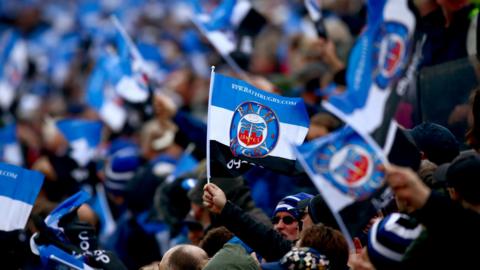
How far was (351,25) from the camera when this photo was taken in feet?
45.2

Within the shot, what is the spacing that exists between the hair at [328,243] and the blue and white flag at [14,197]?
2188 mm

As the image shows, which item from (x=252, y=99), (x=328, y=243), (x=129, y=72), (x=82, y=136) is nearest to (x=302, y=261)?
(x=328, y=243)

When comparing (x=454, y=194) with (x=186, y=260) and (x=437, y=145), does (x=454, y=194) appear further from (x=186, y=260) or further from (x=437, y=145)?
(x=186, y=260)

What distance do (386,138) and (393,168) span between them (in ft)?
1.17

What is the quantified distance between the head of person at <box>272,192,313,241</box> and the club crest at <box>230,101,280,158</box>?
0.52m

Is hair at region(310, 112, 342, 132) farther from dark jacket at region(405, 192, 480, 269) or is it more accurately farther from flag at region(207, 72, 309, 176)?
dark jacket at region(405, 192, 480, 269)

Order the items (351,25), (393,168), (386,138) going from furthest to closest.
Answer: (351,25)
(386,138)
(393,168)

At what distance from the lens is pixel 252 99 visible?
253 inches

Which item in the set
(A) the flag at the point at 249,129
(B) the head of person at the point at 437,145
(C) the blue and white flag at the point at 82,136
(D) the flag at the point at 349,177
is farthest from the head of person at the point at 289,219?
(C) the blue and white flag at the point at 82,136

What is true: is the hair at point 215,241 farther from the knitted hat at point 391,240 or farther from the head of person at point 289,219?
the knitted hat at point 391,240

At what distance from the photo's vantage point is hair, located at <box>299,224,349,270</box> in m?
5.64

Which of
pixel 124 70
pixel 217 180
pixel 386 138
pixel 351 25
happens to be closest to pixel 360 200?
pixel 386 138

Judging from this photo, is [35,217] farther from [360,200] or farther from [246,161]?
[360,200]

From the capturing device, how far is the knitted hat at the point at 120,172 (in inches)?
434
